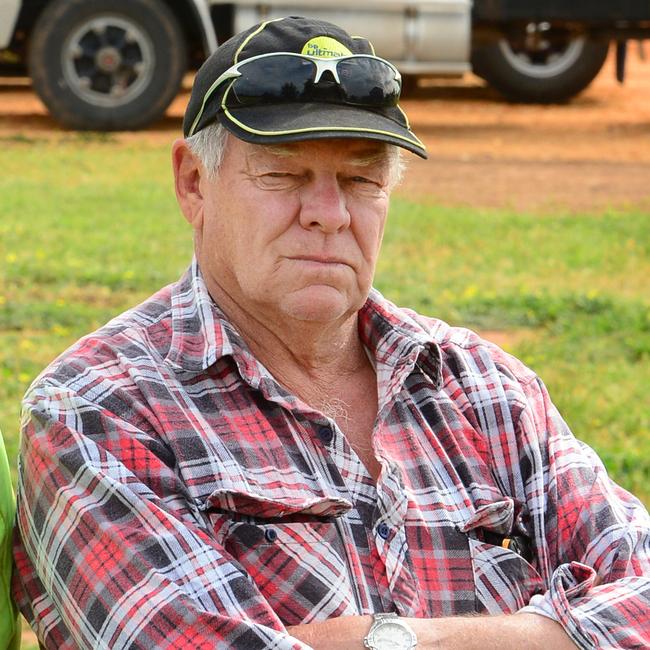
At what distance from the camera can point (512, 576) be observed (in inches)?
100

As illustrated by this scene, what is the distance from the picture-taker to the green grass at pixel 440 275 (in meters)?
5.92

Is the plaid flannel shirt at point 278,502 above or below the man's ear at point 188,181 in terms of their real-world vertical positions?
below

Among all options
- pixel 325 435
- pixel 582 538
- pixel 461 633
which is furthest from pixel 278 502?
pixel 582 538

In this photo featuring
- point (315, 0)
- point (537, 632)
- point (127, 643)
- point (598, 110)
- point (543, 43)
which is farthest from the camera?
point (598, 110)

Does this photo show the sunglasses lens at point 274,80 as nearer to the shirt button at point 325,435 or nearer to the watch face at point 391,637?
the shirt button at point 325,435

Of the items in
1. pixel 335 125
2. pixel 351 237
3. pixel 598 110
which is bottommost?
pixel 598 110

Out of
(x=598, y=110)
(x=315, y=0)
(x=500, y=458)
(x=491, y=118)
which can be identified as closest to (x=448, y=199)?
(x=315, y=0)

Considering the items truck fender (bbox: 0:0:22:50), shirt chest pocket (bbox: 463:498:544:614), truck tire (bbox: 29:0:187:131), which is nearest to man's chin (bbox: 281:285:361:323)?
shirt chest pocket (bbox: 463:498:544:614)

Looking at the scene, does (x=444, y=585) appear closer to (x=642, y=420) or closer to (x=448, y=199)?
(x=642, y=420)

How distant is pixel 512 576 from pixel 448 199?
7.81 m

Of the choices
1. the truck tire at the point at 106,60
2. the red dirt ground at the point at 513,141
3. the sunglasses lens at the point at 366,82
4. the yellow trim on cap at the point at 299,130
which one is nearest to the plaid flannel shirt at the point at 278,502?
the yellow trim on cap at the point at 299,130

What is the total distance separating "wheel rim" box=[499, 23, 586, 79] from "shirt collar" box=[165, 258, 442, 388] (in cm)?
1113

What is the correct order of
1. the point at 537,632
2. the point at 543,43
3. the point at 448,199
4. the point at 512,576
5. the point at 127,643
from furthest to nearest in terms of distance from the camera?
the point at 543,43 → the point at 448,199 → the point at 512,576 → the point at 537,632 → the point at 127,643

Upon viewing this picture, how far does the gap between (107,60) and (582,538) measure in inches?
378
